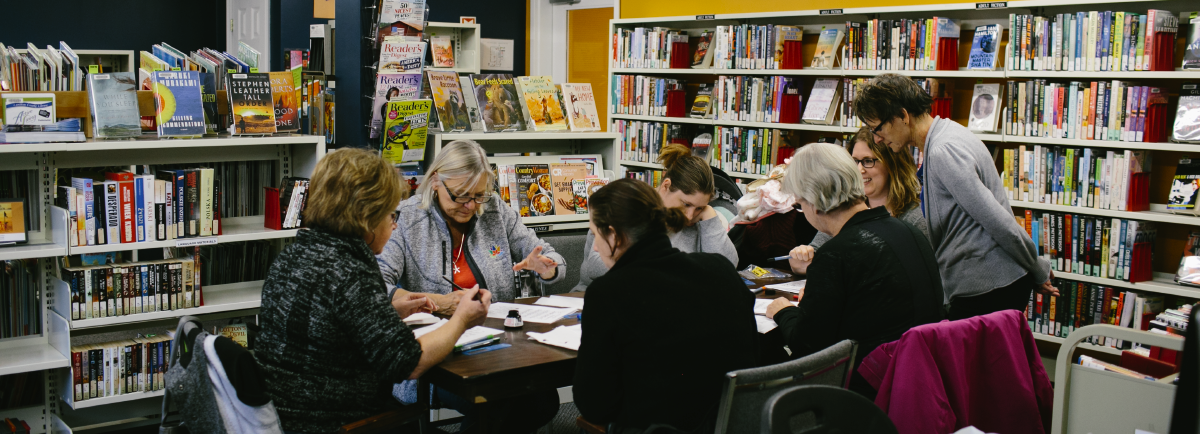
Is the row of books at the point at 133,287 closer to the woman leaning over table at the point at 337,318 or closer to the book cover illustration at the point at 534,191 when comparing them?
the book cover illustration at the point at 534,191

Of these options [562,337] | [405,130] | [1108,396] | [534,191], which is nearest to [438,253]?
[562,337]

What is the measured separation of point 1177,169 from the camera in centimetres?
420

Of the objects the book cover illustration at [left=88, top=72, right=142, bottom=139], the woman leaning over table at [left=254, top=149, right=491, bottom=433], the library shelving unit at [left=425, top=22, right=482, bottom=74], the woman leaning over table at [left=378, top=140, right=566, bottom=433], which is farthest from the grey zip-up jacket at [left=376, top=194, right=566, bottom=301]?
the library shelving unit at [left=425, top=22, right=482, bottom=74]

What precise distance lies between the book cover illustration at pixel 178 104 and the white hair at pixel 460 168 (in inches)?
43.1

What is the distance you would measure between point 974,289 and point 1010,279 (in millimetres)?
119

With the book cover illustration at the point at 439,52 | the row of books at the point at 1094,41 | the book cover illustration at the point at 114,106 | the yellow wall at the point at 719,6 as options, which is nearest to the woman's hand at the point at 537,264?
the book cover illustration at the point at 114,106

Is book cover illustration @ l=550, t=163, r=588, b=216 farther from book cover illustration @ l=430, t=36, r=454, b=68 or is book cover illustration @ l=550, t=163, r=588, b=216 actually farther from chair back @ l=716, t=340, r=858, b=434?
book cover illustration @ l=430, t=36, r=454, b=68

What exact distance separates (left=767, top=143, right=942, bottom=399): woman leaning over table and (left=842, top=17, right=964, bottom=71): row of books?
2.61 metres

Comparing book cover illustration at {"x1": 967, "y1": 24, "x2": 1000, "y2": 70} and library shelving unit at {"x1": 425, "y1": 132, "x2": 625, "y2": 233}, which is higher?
book cover illustration at {"x1": 967, "y1": 24, "x2": 1000, "y2": 70}

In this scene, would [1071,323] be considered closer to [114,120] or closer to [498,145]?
[498,145]

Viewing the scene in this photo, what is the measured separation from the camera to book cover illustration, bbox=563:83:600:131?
4.62 metres

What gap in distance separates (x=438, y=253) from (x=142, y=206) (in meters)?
1.25

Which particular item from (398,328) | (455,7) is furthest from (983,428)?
(455,7)

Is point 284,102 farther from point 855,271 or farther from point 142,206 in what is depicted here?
point 855,271
